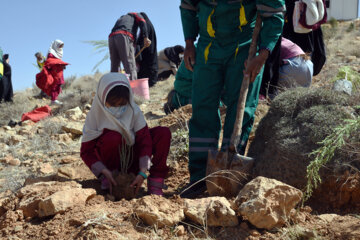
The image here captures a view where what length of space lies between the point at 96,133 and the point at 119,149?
22 cm

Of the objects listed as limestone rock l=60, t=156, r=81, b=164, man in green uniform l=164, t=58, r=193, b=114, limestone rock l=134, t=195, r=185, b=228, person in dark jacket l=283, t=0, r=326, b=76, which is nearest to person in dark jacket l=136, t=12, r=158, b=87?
man in green uniform l=164, t=58, r=193, b=114

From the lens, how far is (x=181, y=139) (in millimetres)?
3770

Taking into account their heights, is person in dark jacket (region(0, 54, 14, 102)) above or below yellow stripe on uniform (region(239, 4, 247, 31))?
below

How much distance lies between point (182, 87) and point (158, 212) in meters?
3.06

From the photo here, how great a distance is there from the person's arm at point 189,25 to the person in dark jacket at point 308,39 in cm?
222

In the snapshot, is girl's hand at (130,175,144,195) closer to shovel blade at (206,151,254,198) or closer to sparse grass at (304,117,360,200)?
shovel blade at (206,151,254,198)

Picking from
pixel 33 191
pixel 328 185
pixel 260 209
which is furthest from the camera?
pixel 33 191

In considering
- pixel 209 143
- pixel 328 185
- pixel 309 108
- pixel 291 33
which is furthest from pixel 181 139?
pixel 291 33

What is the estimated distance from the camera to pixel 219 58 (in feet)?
9.09

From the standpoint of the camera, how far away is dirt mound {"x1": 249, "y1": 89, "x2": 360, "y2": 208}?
2.23 m

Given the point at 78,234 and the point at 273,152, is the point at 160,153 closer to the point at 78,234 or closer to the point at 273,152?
the point at 273,152

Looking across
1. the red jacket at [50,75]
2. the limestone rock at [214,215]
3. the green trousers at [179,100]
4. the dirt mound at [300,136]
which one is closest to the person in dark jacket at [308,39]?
the green trousers at [179,100]

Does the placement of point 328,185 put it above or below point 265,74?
below

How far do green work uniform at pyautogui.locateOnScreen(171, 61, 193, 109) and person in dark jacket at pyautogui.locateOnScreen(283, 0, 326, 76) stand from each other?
1484mm
